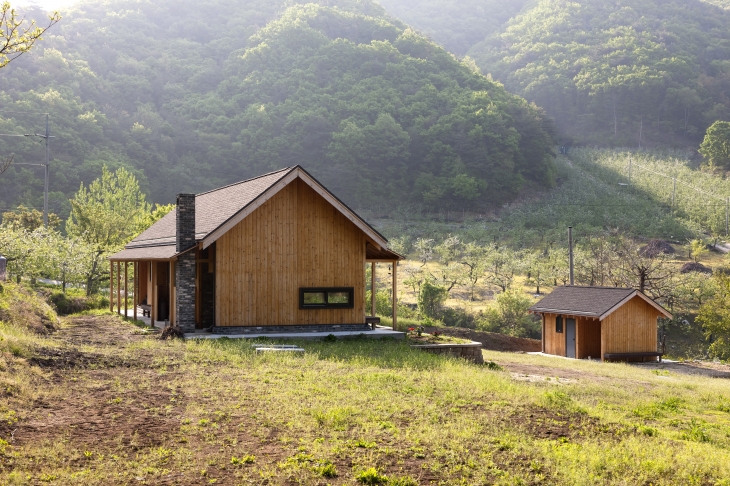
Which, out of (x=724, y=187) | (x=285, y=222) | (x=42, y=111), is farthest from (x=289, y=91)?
(x=285, y=222)

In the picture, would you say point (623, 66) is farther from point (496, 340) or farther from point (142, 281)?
point (142, 281)

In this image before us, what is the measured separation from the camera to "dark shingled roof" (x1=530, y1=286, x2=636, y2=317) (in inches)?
1072

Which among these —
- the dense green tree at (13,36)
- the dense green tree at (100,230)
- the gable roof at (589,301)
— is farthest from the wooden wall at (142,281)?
the dense green tree at (13,36)

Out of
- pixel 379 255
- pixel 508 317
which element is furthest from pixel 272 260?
pixel 508 317

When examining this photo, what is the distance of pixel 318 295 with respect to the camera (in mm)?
21531

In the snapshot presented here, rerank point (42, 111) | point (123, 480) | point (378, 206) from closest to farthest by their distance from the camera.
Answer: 1. point (123, 480)
2. point (42, 111)
3. point (378, 206)

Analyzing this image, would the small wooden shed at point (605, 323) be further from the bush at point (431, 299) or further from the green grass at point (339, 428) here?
the green grass at point (339, 428)

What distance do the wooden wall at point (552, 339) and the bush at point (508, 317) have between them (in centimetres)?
468

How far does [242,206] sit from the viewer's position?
1992 centimetres

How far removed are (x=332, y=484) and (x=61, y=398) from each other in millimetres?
5437

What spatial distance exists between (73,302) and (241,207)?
16.3 meters

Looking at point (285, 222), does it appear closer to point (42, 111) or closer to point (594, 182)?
point (42, 111)

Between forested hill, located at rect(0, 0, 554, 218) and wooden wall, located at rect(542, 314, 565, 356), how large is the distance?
53740 mm

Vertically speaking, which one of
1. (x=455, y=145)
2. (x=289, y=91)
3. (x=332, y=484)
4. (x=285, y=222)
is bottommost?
(x=332, y=484)
